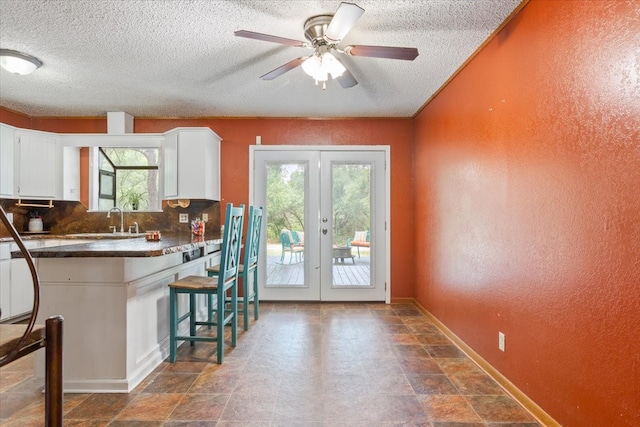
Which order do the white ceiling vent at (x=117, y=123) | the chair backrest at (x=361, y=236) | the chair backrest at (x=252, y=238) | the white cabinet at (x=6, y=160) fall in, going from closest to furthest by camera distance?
the chair backrest at (x=252, y=238)
the white cabinet at (x=6, y=160)
the white ceiling vent at (x=117, y=123)
the chair backrest at (x=361, y=236)

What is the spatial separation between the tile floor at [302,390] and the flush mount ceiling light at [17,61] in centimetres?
226

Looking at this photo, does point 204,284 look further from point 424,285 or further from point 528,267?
point 424,285

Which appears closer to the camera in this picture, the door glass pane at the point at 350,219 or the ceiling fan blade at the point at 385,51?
the ceiling fan blade at the point at 385,51

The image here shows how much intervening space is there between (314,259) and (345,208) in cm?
75

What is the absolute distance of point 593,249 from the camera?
156cm

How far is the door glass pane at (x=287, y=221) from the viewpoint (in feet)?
14.8

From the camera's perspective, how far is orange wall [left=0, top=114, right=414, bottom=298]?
14.8 ft

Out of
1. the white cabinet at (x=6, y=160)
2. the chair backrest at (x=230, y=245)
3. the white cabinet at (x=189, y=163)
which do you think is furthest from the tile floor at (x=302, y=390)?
the white cabinet at (x=6, y=160)

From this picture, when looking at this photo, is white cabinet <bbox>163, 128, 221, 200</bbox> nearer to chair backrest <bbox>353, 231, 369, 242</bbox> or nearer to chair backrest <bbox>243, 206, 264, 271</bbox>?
chair backrest <bbox>243, 206, 264, 271</bbox>

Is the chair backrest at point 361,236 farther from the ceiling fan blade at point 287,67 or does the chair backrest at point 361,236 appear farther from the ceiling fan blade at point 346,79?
the ceiling fan blade at point 287,67

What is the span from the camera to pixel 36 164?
4090 millimetres

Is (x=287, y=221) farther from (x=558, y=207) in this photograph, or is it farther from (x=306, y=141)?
(x=558, y=207)

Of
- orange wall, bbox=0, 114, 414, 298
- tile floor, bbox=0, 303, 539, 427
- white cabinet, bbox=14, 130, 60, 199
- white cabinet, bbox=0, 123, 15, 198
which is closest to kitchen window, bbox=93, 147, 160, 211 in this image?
orange wall, bbox=0, 114, 414, 298

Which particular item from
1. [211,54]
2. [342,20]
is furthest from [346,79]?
[211,54]
